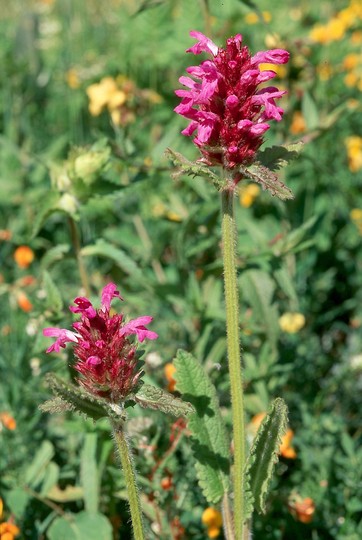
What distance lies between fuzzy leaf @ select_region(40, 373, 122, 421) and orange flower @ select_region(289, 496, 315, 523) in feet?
2.38

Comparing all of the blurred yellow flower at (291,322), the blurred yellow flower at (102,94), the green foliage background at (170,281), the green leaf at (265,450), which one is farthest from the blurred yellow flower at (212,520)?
the blurred yellow flower at (102,94)

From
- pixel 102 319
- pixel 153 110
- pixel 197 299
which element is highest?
pixel 153 110

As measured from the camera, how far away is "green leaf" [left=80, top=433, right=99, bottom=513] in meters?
1.80

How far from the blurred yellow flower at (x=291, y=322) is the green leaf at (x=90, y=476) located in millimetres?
796

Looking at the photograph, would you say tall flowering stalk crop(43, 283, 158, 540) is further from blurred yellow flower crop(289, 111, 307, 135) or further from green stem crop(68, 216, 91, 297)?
blurred yellow flower crop(289, 111, 307, 135)

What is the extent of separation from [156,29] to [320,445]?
218 centimetres

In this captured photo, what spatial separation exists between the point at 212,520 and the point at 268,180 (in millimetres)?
866

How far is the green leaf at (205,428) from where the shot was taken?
1.41m

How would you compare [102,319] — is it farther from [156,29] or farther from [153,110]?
[156,29]

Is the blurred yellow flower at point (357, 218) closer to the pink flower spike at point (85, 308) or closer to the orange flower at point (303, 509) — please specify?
the orange flower at point (303, 509)

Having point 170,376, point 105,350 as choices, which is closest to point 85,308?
point 105,350

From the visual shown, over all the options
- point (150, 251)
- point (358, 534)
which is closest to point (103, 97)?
point (150, 251)

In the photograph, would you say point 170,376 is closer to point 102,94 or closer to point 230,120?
point 230,120

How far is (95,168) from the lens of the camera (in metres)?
1.91
